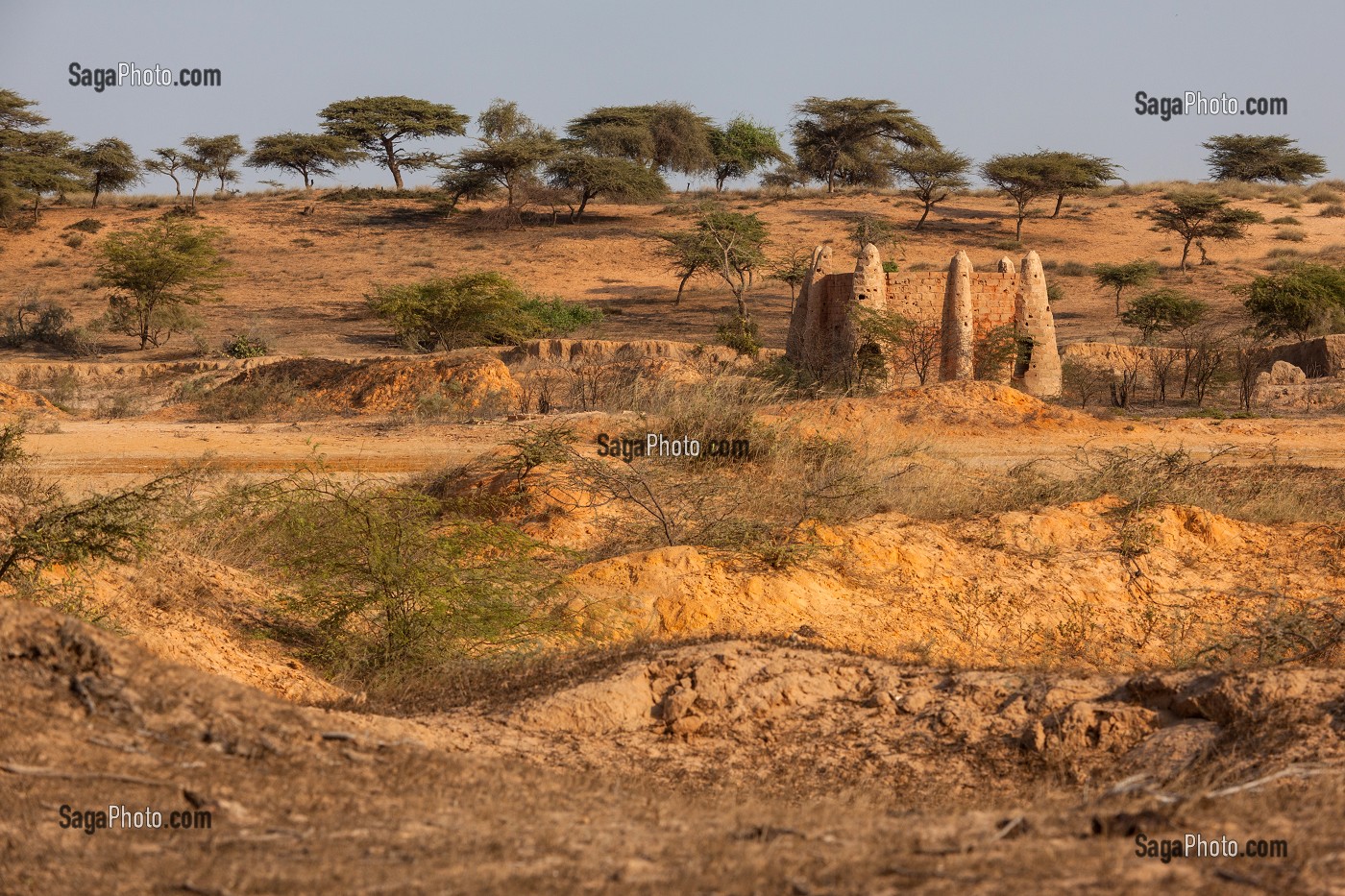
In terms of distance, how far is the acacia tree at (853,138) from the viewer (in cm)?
5103

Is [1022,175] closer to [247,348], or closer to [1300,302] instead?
[1300,302]

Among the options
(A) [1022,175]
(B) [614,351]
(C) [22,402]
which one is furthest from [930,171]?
(C) [22,402]

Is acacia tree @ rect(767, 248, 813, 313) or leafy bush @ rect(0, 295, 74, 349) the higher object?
acacia tree @ rect(767, 248, 813, 313)

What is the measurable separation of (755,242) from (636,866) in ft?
102

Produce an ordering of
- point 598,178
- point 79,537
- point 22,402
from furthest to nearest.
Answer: point 598,178 < point 22,402 < point 79,537

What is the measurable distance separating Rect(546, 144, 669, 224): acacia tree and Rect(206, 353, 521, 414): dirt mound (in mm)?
24794

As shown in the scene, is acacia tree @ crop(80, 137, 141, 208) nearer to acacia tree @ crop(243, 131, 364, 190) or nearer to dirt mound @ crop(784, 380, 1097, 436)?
acacia tree @ crop(243, 131, 364, 190)

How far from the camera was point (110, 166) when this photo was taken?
47.6 m

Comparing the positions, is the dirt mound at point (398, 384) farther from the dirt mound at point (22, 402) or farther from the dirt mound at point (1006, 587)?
the dirt mound at point (1006, 587)

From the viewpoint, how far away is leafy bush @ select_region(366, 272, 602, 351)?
26.3m

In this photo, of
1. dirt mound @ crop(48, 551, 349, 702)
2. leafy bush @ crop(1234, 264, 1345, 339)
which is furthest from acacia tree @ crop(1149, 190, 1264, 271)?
dirt mound @ crop(48, 551, 349, 702)

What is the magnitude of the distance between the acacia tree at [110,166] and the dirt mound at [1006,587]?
4569 cm

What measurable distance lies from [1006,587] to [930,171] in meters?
38.6

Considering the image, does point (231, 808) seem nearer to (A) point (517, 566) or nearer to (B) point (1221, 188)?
(A) point (517, 566)
